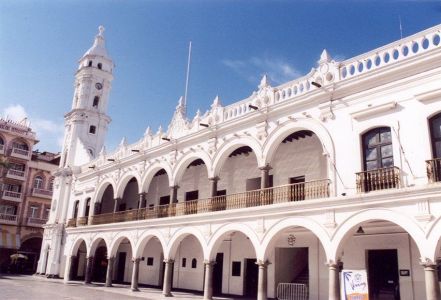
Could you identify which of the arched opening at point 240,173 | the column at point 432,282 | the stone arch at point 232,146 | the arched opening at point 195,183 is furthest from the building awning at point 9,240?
the column at point 432,282

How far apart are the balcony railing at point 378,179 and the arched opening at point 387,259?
4.48ft

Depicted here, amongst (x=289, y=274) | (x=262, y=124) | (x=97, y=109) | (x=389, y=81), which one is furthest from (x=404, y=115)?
(x=97, y=109)

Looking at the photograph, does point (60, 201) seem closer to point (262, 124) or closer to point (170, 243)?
point (170, 243)

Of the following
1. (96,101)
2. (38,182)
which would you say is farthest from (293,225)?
(38,182)

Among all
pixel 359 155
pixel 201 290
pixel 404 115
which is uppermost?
pixel 404 115

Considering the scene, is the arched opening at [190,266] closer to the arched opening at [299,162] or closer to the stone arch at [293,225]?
the arched opening at [299,162]

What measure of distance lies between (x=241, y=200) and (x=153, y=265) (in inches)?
436

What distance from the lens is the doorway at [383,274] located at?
41.8 ft

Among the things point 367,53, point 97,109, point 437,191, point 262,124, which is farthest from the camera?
point 97,109

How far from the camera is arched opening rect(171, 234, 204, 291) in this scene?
2028 cm

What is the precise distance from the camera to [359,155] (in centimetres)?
1187

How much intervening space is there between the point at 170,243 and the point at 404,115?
10.8 metres

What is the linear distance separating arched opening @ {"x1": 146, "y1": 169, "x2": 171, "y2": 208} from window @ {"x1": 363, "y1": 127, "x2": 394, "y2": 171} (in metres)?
13.3

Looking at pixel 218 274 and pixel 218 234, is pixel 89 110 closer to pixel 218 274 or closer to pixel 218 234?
pixel 218 274
